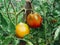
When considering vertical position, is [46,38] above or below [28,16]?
below

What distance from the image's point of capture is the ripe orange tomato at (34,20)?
3.53 ft

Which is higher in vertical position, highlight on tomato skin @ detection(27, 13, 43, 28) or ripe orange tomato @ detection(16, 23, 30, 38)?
highlight on tomato skin @ detection(27, 13, 43, 28)

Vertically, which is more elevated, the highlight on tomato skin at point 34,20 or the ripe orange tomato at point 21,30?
the highlight on tomato skin at point 34,20

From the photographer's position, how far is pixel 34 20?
1.09 m

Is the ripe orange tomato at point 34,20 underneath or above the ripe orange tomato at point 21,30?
above

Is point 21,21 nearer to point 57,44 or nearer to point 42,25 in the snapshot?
point 42,25

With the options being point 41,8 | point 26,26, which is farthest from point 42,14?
point 26,26

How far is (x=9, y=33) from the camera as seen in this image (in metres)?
1.11

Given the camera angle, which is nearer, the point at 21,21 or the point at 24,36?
the point at 24,36

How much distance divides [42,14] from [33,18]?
0.09 meters

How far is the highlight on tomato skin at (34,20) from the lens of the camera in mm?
1075

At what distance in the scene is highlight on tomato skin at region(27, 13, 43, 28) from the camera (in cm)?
108

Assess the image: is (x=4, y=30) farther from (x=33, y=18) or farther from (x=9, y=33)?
(x=33, y=18)

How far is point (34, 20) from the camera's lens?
1092mm
